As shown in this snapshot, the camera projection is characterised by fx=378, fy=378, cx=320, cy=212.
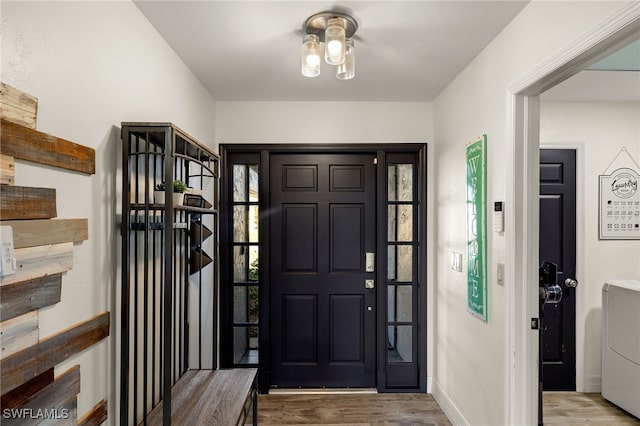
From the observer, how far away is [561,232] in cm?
312

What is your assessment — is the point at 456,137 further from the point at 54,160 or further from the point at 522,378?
the point at 54,160

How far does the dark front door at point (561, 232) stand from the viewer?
10.2ft

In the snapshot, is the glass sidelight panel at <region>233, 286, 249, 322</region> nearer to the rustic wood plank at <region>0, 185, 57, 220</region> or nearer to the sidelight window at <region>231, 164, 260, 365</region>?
the sidelight window at <region>231, 164, 260, 365</region>

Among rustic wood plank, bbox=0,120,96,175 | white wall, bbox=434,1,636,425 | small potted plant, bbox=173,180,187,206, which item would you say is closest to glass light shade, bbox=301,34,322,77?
small potted plant, bbox=173,180,187,206

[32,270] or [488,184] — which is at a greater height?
[488,184]

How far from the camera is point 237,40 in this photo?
2.12m

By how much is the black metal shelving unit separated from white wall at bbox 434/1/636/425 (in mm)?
1621

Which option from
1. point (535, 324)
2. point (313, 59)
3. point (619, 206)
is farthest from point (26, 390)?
point (619, 206)

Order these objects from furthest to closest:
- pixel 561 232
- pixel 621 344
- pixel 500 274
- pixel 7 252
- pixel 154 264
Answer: pixel 561 232 < pixel 621 344 < pixel 500 274 < pixel 154 264 < pixel 7 252

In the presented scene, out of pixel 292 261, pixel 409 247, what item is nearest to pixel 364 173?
pixel 409 247

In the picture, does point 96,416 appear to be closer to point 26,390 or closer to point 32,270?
point 26,390

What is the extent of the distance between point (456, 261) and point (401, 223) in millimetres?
694

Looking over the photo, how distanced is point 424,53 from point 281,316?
2311mm

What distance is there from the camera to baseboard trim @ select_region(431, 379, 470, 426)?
2.59 meters
